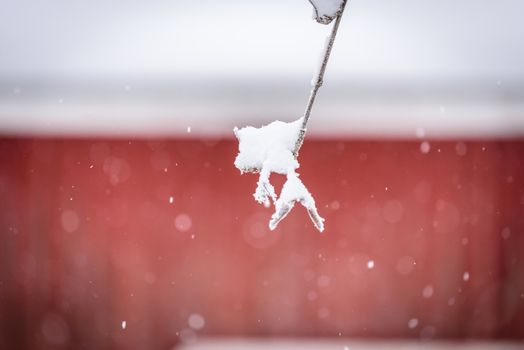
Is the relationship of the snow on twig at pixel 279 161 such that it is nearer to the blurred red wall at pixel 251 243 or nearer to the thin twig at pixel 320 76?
the thin twig at pixel 320 76

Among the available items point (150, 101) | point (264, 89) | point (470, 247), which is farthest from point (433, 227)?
point (150, 101)

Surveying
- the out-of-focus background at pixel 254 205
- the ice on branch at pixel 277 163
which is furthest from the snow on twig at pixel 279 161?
the out-of-focus background at pixel 254 205

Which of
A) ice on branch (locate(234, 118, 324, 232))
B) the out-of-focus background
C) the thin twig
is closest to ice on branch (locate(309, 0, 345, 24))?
the thin twig

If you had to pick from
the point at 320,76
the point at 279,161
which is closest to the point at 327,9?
the point at 320,76

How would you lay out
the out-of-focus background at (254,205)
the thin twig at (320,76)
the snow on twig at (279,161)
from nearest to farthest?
the thin twig at (320,76)
the snow on twig at (279,161)
the out-of-focus background at (254,205)

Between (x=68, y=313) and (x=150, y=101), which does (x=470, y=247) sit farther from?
(x=68, y=313)

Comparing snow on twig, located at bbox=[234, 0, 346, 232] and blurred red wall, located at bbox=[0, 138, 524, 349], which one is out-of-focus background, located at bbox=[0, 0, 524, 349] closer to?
blurred red wall, located at bbox=[0, 138, 524, 349]
